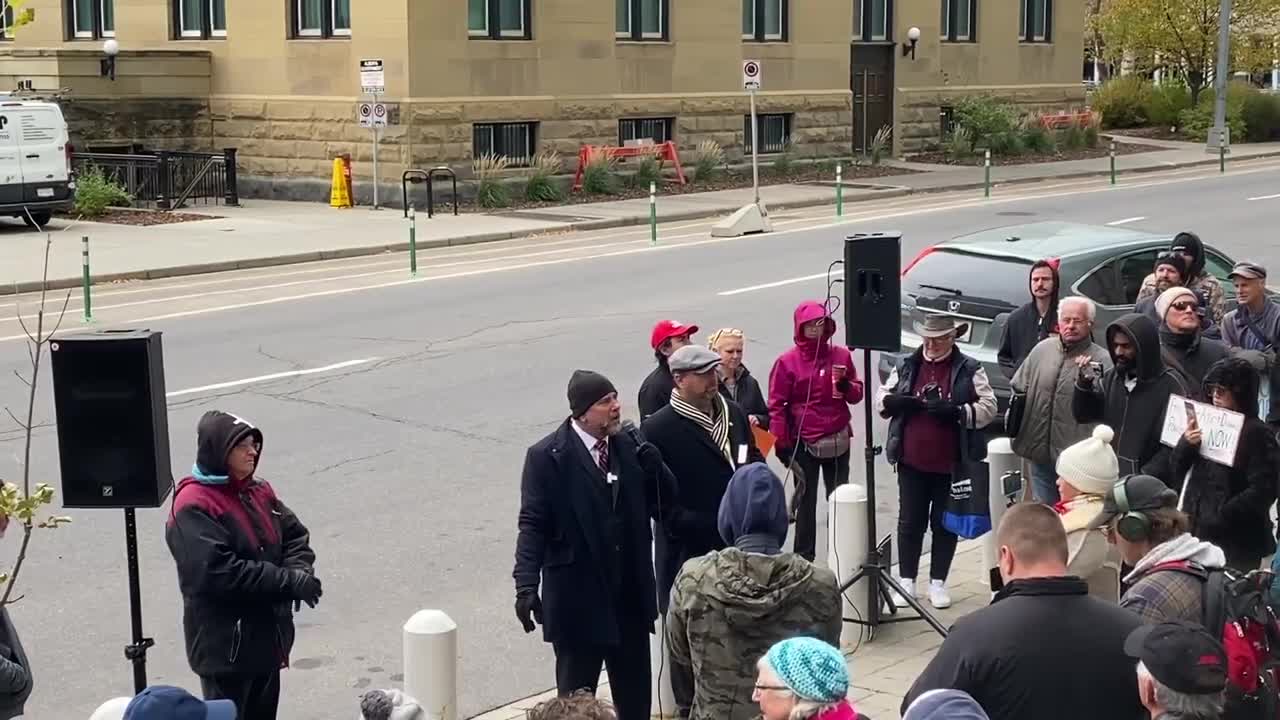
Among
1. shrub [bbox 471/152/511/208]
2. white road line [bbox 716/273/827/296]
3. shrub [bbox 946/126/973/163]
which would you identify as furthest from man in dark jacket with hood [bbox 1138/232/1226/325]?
shrub [bbox 946/126/973/163]

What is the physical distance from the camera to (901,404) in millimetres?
9328

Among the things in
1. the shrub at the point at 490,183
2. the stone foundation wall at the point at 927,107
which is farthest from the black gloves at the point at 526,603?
the stone foundation wall at the point at 927,107

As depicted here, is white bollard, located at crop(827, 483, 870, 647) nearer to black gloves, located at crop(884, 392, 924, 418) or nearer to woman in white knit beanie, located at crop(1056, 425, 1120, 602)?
black gloves, located at crop(884, 392, 924, 418)

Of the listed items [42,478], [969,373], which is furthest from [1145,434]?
[42,478]

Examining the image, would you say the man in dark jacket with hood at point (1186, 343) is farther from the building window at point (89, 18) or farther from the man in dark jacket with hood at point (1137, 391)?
the building window at point (89, 18)

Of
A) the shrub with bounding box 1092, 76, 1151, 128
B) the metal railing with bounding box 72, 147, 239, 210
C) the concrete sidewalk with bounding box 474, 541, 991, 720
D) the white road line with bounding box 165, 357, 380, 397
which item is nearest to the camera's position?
the concrete sidewalk with bounding box 474, 541, 991, 720

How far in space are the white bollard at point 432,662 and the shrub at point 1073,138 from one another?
42.0 meters

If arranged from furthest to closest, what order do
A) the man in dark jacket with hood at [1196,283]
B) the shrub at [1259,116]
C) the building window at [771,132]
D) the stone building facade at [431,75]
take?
the shrub at [1259,116] < the building window at [771,132] < the stone building facade at [431,75] < the man in dark jacket with hood at [1196,283]

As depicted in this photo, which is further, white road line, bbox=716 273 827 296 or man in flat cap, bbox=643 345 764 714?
white road line, bbox=716 273 827 296

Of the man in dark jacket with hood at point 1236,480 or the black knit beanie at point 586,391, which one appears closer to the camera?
the black knit beanie at point 586,391

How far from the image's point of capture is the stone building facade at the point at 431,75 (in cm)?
3391

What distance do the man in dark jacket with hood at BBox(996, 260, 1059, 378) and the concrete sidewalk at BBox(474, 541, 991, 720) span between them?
156 cm

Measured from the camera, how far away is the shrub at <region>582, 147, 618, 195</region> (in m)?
35.5

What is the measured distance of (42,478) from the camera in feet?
40.8
